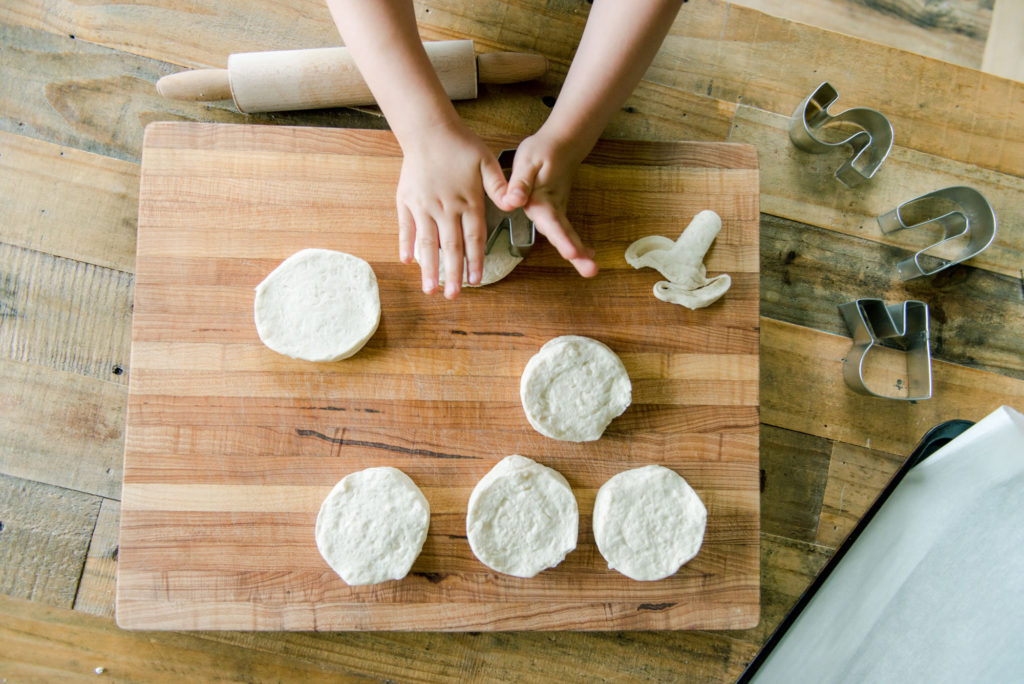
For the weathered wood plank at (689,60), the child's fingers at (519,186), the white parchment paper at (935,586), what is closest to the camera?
the white parchment paper at (935,586)

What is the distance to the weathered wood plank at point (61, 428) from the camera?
100cm

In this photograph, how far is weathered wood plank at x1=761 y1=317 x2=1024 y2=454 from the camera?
1059 millimetres

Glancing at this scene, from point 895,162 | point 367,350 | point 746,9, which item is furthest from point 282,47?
point 895,162

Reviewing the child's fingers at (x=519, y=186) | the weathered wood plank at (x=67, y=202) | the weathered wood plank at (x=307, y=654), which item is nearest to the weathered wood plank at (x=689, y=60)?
the weathered wood plank at (x=67, y=202)

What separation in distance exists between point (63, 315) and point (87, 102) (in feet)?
1.19

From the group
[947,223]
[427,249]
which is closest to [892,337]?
[947,223]

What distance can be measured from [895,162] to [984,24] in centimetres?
32

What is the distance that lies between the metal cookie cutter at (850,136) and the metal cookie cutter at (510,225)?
537 mm

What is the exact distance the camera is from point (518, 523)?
0.86 m

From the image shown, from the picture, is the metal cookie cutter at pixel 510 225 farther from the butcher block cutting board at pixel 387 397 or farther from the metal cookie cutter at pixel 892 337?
the metal cookie cutter at pixel 892 337

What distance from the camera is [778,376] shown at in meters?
1.06

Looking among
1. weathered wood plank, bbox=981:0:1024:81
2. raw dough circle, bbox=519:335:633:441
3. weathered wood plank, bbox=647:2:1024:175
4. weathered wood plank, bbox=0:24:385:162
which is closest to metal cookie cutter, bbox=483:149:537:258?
raw dough circle, bbox=519:335:633:441

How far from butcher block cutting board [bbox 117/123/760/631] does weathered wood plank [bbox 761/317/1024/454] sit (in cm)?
18

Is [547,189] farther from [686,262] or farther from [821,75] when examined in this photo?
[821,75]
